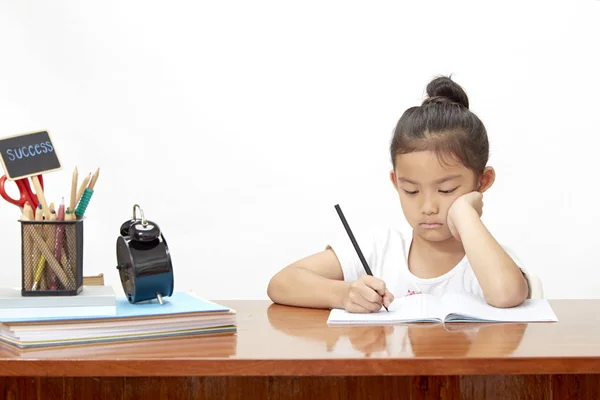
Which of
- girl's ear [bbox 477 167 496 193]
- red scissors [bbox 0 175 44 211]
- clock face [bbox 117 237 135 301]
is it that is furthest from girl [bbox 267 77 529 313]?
red scissors [bbox 0 175 44 211]

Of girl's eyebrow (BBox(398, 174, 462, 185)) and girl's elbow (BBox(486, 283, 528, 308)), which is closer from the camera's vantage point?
girl's elbow (BBox(486, 283, 528, 308))

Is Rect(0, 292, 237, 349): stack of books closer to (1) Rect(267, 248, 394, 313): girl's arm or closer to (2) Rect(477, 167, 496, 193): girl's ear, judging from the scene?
(1) Rect(267, 248, 394, 313): girl's arm

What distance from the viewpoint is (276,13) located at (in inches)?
117

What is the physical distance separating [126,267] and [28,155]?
0.20 meters

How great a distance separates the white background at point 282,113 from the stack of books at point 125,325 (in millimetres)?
1692

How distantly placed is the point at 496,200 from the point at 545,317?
5.17 ft

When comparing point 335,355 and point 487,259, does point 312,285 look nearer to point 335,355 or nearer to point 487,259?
point 487,259

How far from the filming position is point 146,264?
1254mm

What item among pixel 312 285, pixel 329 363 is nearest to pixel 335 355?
pixel 329 363

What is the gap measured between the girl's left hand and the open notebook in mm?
149

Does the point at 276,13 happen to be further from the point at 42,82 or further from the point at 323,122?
the point at 42,82

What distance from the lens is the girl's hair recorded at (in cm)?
165

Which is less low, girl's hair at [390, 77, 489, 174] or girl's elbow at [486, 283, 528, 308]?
girl's hair at [390, 77, 489, 174]

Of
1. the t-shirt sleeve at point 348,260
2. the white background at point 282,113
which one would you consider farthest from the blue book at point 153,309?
the white background at point 282,113
